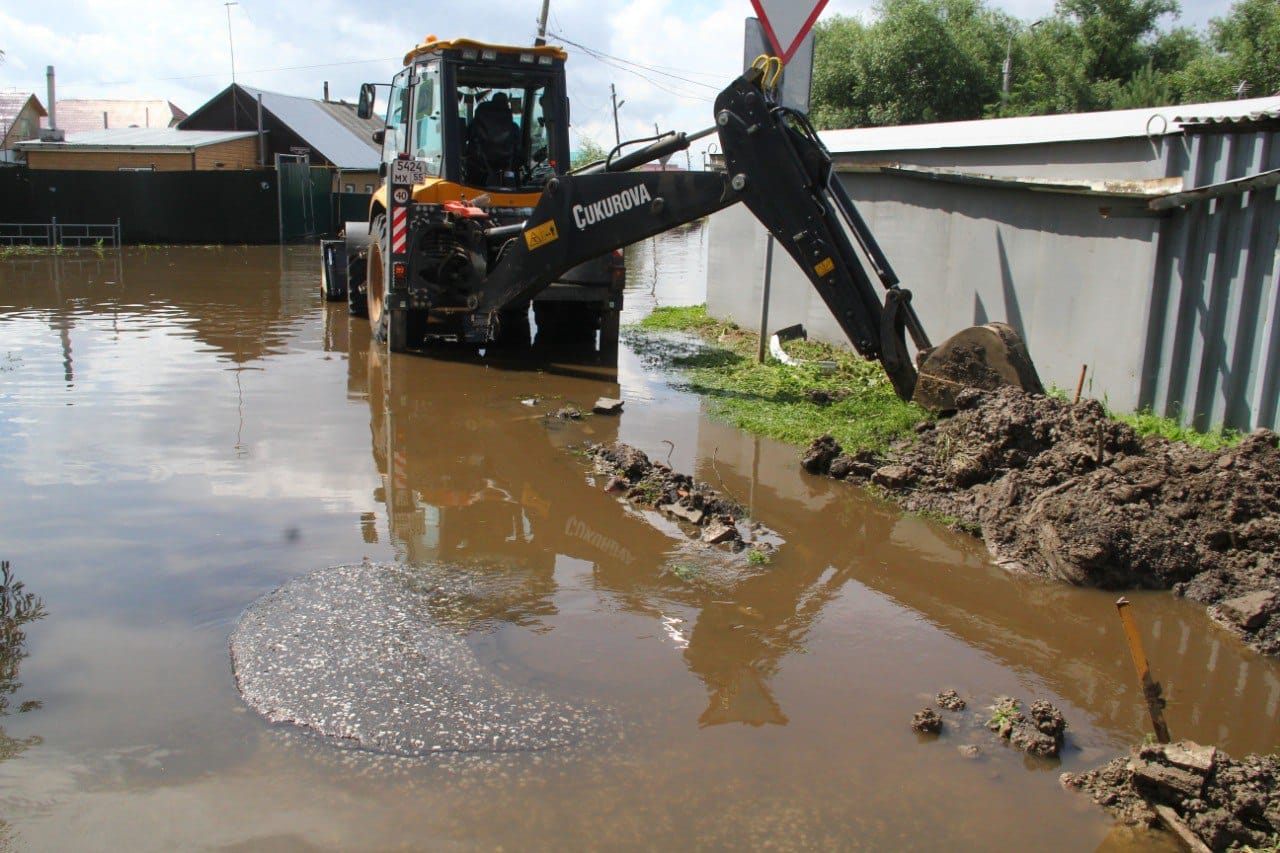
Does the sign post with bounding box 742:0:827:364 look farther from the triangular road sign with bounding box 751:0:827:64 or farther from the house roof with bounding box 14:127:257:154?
the house roof with bounding box 14:127:257:154

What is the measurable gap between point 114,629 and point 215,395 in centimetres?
515

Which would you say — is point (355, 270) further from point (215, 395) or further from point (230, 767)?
point (230, 767)

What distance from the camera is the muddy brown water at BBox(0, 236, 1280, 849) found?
355cm

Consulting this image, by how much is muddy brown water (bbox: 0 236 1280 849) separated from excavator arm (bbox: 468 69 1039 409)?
4.51 feet

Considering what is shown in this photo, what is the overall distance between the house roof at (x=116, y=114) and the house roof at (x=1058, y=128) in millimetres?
57388

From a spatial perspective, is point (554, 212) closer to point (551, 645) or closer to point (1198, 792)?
point (551, 645)

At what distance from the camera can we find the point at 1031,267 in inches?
359

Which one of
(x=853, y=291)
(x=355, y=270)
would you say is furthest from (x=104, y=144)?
(x=853, y=291)

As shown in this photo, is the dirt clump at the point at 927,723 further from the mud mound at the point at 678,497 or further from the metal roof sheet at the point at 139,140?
the metal roof sheet at the point at 139,140

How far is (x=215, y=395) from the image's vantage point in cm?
955

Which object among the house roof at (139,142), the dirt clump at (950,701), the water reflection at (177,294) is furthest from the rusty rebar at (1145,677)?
the house roof at (139,142)

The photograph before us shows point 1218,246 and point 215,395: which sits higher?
point 1218,246

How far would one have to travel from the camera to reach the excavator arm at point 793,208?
27.2 feet

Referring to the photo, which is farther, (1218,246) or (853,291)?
(853,291)
